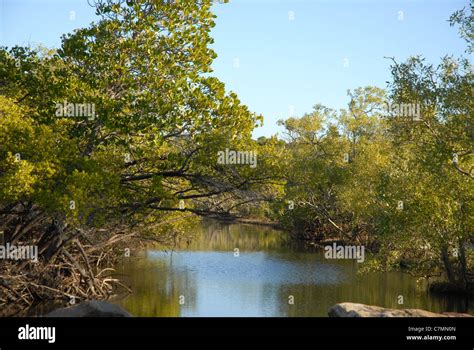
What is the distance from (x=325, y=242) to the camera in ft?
184

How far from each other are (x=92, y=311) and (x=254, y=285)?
14457 mm

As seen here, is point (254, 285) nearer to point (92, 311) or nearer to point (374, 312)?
point (374, 312)

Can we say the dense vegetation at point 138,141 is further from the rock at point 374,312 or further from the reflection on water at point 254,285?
the rock at point 374,312

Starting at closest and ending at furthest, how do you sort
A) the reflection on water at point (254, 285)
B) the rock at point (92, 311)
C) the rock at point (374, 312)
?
the rock at point (92, 311) < the rock at point (374, 312) < the reflection on water at point (254, 285)

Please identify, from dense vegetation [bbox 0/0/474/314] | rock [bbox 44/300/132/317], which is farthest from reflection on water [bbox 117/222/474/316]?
rock [bbox 44/300/132/317]

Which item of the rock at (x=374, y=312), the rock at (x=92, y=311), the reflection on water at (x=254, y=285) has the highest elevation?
the rock at (x=92, y=311)

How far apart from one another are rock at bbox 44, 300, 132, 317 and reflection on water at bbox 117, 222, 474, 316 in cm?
607

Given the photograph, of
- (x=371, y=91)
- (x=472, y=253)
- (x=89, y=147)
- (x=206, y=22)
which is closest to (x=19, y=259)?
(x=89, y=147)

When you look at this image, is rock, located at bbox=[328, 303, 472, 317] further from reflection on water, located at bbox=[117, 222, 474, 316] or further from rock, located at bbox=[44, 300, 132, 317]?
rock, located at bbox=[44, 300, 132, 317]

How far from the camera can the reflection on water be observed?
92.2ft

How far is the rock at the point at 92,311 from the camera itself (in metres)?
20.0

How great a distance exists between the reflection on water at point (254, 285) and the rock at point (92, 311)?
6.07m

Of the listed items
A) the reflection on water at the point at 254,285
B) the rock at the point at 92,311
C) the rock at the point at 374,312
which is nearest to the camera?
the rock at the point at 92,311

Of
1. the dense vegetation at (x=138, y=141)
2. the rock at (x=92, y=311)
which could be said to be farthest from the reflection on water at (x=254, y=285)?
the rock at (x=92, y=311)
